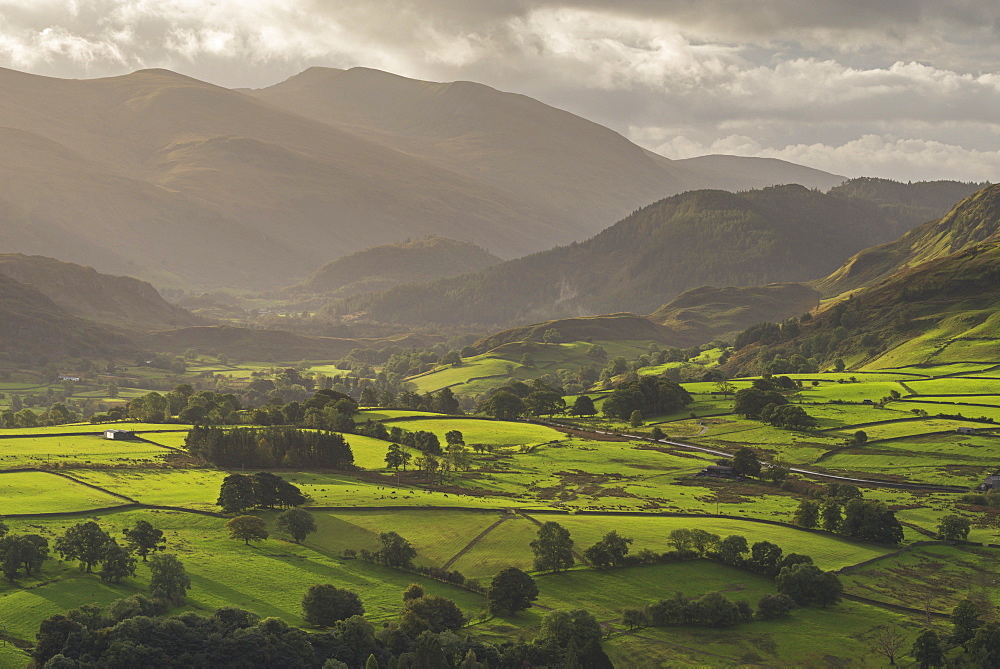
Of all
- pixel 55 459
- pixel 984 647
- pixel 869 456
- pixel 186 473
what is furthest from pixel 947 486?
pixel 55 459

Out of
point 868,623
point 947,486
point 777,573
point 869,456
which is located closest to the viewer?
point 868,623

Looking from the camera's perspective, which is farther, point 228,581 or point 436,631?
point 228,581

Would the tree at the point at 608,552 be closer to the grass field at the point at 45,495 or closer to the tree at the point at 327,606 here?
the tree at the point at 327,606

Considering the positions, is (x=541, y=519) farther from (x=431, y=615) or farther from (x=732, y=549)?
(x=431, y=615)

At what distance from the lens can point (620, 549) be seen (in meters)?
103

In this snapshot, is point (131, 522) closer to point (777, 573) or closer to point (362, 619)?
point (362, 619)

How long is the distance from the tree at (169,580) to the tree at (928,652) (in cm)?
6533

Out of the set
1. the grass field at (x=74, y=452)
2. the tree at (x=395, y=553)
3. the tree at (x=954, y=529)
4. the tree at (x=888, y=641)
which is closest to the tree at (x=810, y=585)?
the tree at (x=888, y=641)

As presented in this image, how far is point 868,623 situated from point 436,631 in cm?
4120

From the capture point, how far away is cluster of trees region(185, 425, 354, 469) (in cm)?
14900

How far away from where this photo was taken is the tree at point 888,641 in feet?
269

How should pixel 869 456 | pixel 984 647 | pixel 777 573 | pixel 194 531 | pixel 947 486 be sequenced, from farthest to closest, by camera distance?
pixel 869 456
pixel 947 486
pixel 194 531
pixel 777 573
pixel 984 647

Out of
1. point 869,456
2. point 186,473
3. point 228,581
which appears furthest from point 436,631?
point 869,456

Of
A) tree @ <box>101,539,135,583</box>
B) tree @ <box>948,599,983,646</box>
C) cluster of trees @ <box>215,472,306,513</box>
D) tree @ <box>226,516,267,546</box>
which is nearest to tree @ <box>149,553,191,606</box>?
tree @ <box>101,539,135,583</box>
